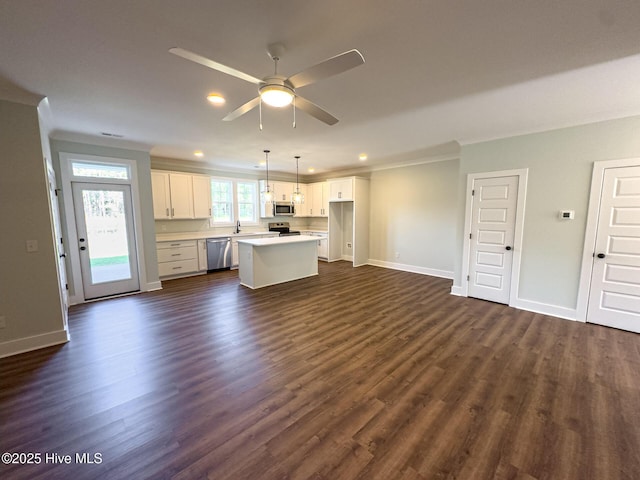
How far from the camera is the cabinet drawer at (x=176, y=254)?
221 inches

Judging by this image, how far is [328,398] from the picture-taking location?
2123 millimetres

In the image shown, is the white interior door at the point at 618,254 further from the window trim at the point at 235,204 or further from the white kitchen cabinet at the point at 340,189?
the window trim at the point at 235,204

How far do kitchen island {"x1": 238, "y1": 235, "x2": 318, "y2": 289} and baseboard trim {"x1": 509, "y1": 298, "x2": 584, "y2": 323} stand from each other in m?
3.89

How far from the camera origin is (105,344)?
2975 mm

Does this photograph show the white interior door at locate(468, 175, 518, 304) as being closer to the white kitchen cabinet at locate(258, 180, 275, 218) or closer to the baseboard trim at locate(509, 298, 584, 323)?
the baseboard trim at locate(509, 298, 584, 323)

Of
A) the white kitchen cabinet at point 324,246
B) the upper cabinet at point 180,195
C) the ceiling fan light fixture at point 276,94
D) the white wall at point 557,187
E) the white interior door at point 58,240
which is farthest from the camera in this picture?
the white kitchen cabinet at point 324,246

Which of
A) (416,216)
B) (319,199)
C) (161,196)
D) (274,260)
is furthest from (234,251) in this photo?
(416,216)

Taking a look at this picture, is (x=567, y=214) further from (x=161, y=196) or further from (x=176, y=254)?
(x=161, y=196)

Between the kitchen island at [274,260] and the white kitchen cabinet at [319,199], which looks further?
the white kitchen cabinet at [319,199]

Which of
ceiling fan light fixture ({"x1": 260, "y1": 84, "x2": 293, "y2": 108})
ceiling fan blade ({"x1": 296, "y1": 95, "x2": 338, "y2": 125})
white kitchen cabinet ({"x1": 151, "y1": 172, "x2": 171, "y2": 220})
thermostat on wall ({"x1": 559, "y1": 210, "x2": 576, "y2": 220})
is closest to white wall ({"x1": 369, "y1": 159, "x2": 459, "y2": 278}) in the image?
thermostat on wall ({"x1": 559, "y1": 210, "x2": 576, "y2": 220})

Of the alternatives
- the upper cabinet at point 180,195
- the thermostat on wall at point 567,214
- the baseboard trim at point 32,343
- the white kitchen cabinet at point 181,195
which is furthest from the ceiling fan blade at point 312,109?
the white kitchen cabinet at point 181,195

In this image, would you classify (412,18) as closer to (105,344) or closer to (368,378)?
(368,378)

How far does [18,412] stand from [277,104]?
3.11 m

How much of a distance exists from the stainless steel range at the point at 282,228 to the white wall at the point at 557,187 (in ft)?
17.8
